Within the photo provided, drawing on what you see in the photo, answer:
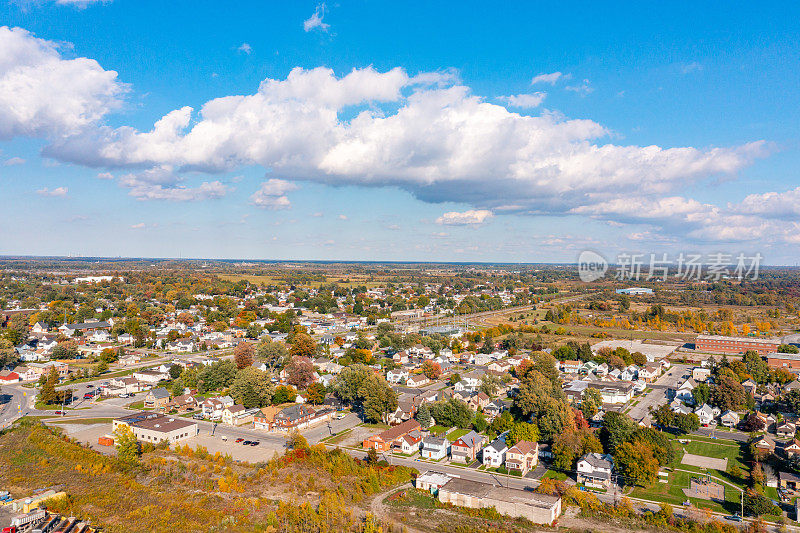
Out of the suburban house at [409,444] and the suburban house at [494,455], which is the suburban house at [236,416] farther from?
the suburban house at [494,455]

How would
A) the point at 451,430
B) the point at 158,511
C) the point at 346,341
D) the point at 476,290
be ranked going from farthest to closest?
the point at 476,290, the point at 346,341, the point at 451,430, the point at 158,511

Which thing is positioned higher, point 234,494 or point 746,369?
point 746,369

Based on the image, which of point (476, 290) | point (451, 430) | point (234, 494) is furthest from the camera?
point (476, 290)

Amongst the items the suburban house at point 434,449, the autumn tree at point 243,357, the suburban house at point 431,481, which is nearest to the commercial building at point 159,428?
the autumn tree at point 243,357

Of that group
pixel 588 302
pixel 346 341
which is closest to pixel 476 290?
pixel 588 302

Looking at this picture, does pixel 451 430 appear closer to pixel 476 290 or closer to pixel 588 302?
pixel 588 302

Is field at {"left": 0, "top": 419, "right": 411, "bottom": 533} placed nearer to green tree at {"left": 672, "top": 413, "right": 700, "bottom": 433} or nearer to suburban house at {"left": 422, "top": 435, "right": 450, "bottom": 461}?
suburban house at {"left": 422, "top": 435, "right": 450, "bottom": 461}

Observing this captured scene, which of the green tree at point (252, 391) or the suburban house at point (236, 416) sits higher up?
the green tree at point (252, 391)

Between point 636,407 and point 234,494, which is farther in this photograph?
point 636,407
